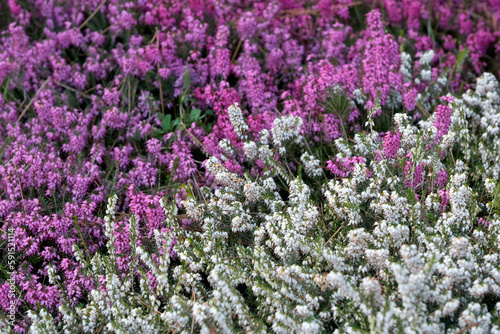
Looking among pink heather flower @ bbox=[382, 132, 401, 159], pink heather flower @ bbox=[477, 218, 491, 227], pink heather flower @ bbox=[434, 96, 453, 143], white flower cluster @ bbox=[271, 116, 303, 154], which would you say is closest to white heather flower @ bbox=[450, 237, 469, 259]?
pink heather flower @ bbox=[477, 218, 491, 227]

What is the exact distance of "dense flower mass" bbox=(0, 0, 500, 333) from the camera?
2.70 m

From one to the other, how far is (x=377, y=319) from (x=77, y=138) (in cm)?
274

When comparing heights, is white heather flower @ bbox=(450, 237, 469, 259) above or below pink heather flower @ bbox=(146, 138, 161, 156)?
below

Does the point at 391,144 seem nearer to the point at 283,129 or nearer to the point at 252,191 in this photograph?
the point at 283,129

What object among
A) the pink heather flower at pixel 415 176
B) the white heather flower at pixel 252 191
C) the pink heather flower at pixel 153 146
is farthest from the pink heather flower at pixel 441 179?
the pink heather flower at pixel 153 146

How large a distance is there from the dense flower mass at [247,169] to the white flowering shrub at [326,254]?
14 mm

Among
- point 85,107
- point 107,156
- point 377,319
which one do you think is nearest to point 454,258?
point 377,319

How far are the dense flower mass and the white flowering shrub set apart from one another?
0.05ft

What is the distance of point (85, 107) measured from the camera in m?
4.68

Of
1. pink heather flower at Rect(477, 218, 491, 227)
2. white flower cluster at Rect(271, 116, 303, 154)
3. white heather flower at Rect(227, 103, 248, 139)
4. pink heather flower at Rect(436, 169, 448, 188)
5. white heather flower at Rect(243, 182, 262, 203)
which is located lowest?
pink heather flower at Rect(477, 218, 491, 227)

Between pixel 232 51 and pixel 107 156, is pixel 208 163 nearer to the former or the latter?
pixel 107 156

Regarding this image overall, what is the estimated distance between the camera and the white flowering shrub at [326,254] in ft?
8.21

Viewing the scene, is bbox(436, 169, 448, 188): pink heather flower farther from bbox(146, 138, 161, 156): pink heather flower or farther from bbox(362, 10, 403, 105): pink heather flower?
bbox(146, 138, 161, 156): pink heather flower

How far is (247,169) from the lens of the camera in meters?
3.96
